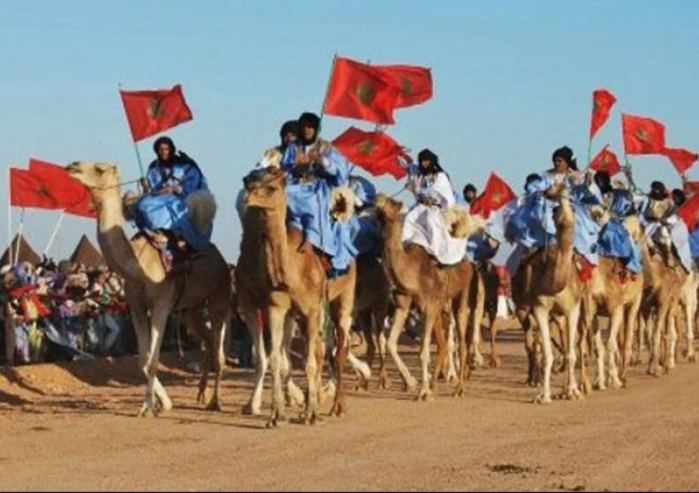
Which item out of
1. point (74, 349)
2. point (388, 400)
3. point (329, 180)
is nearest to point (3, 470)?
point (329, 180)

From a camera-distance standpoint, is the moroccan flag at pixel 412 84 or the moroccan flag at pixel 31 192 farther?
the moroccan flag at pixel 31 192

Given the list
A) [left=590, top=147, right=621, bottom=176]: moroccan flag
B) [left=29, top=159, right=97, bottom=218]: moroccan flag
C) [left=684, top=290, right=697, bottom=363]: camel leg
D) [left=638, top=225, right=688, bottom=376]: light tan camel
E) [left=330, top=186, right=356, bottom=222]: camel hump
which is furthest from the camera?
[left=590, top=147, right=621, bottom=176]: moroccan flag

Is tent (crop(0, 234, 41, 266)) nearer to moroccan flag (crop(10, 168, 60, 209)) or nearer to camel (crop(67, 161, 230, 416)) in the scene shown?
moroccan flag (crop(10, 168, 60, 209))

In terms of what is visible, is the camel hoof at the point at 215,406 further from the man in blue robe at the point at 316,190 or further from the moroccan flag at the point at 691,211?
the moroccan flag at the point at 691,211

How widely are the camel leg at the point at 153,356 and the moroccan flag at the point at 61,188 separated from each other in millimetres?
8844

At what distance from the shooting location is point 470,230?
20516 mm

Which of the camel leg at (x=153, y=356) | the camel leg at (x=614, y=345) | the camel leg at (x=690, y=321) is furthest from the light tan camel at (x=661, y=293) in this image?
the camel leg at (x=153, y=356)

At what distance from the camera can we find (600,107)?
985 inches

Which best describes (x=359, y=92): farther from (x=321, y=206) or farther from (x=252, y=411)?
(x=252, y=411)

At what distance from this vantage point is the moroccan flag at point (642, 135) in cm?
2738

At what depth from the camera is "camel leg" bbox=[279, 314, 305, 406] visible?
17.2 meters

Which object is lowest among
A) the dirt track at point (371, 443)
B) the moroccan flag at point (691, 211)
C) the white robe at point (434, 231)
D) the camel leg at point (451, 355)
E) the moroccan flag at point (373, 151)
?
the dirt track at point (371, 443)

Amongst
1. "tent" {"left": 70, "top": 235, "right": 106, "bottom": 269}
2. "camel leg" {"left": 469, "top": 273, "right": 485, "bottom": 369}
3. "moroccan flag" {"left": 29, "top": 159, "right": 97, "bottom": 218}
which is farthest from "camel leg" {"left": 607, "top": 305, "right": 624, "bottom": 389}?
"tent" {"left": 70, "top": 235, "right": 106, "bottom": 269}

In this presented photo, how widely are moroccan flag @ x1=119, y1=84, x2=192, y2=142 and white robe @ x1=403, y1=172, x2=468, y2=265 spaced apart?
10.7 feet
